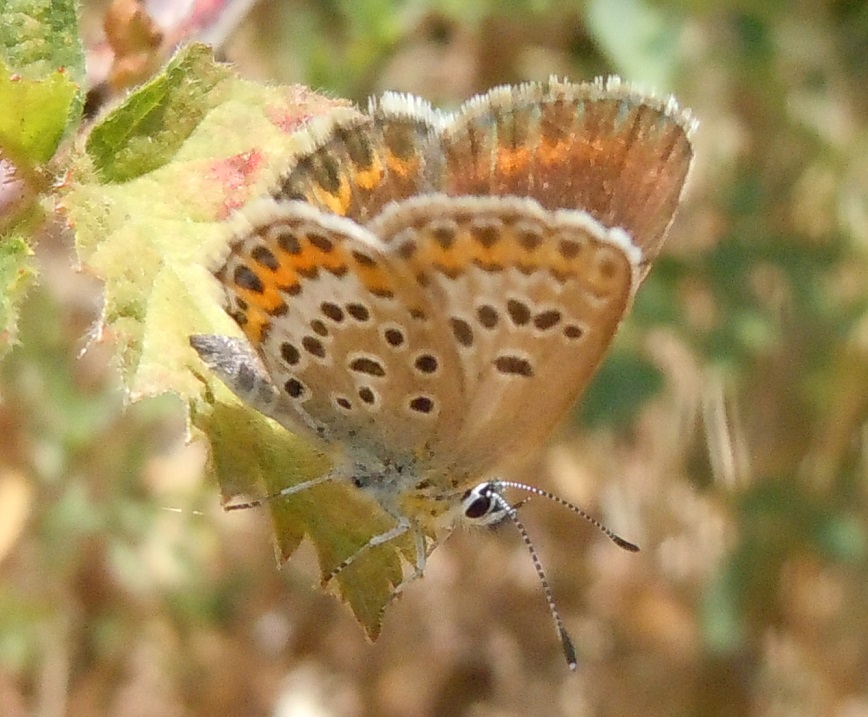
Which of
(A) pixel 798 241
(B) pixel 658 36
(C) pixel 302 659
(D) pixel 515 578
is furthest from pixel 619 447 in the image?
(B) pixel 658 36

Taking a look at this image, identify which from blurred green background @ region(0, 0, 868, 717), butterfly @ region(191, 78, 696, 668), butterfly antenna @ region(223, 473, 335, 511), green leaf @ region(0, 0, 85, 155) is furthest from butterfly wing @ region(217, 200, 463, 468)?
blurred green background @ region(0, 0, 868, 717)

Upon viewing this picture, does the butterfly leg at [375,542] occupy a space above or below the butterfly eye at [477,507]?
above

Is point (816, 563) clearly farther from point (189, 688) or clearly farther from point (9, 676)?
point (9, 676)

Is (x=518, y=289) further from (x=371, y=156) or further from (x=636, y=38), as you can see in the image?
(x=636, y=38)

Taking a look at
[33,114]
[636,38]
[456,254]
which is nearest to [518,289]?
[456,254]

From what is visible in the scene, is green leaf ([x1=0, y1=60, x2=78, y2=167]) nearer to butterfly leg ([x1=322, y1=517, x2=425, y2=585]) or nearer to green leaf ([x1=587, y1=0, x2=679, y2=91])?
butterfly leg ([x1=322, y1=517, x2=425, y2=585])

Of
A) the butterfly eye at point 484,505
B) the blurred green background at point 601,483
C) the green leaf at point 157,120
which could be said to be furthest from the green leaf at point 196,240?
the blurred green background at point 601,483

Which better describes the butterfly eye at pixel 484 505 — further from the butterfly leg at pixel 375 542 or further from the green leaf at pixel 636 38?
the green leaf at pixel 636 38
